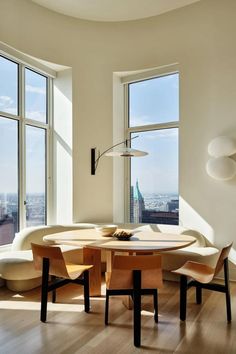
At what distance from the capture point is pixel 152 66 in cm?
456

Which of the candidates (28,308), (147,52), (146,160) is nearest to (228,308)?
(28,308)

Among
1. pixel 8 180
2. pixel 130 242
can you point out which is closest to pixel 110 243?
pixel 130 242

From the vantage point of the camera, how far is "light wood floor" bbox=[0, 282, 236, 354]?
2254 millimetres

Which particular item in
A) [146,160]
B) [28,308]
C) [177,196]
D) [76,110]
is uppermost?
[76,110]

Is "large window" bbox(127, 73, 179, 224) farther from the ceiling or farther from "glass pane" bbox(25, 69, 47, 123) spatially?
"glass pane" bbox(25, 69, 47, 123)

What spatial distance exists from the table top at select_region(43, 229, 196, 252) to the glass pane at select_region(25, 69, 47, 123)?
85.6 inches

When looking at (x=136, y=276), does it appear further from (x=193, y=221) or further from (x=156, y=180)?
(x=156, y=180)

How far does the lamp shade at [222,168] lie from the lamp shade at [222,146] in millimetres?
72

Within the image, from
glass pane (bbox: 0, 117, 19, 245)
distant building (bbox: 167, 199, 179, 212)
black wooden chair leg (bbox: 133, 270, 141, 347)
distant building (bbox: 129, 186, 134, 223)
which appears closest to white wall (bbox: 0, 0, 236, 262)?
distant building (bbox: 167, 199, 179, 212)

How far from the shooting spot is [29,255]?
3.50 metres

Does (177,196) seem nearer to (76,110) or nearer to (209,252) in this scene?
(209,252)

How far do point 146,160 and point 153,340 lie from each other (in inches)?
118

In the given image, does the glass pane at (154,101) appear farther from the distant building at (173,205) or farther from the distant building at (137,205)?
the distant building at (173,205)

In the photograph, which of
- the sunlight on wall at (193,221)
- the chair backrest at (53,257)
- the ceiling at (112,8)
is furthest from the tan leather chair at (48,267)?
the ceiling at (112,8)
